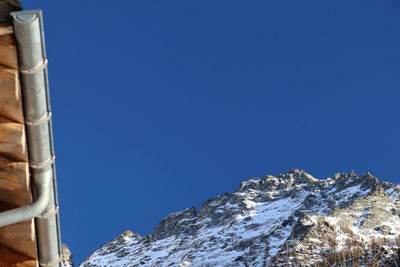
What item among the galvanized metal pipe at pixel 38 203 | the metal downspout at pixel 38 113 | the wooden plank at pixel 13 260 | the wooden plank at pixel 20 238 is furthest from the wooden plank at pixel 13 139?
the wooden plank at pixel 13 260

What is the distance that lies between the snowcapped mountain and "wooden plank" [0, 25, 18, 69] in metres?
58.7

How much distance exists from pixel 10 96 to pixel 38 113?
0.66ft

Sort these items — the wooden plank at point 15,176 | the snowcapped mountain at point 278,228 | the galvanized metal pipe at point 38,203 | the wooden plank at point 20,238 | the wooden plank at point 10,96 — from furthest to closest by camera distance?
the snowcapped mountain at point 278,228
the wooden plank at point 20,238
the wooden plank at point 15,176
the galvanized metal pipe at point 38,203
the wooden plank at point 10,96

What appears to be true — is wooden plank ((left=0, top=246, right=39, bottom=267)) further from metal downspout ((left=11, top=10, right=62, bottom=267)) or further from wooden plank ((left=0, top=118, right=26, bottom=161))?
wooden plank ((left=0, top=118, right=26, bottom=161))

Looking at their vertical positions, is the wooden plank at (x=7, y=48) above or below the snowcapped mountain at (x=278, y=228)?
below

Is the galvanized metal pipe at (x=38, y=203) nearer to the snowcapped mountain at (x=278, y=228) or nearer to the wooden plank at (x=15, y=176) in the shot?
the wooden plank at (x=15, y=176)

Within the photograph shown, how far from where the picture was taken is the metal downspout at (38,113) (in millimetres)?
3572

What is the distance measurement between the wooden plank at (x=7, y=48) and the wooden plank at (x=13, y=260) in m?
1.58

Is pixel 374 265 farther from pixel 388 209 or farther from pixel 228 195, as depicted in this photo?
pixel 228 195

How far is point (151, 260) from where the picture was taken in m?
128

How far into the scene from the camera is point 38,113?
12.5 ft

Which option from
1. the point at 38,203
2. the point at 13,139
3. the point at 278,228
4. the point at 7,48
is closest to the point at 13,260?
the point at 38,203

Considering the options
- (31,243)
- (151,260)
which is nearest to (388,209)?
(151,260)

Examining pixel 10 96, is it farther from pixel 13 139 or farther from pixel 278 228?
pixel 278 228
